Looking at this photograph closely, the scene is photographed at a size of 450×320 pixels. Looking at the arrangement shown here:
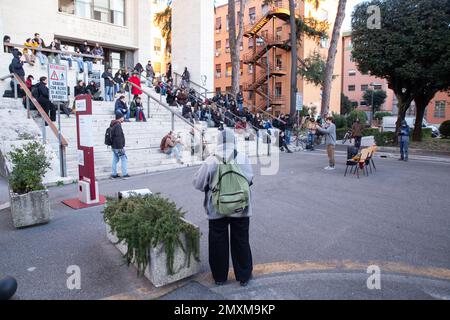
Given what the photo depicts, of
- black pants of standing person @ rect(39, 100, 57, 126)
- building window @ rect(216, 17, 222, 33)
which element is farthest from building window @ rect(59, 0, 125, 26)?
building window @ rect(216, 17, 222, 33)

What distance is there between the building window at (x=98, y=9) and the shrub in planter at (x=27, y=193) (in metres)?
18.3

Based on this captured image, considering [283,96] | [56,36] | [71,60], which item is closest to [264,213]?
[71,60]

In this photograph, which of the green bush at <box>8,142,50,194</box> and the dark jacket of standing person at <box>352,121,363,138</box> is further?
the dark jacket of standing person at <box>352,121,363,138</box>

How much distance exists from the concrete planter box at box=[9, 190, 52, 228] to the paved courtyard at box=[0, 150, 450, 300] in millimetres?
192

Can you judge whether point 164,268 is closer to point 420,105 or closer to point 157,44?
point 420,105

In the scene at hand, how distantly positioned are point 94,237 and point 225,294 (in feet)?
8.73

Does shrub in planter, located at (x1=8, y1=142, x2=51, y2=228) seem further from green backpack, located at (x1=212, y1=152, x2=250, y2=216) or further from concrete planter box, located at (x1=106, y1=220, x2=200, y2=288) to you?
green backpack, located at (x1=212, y1=152, x2=250, y2=216)

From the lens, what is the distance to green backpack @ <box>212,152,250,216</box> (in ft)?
12.4

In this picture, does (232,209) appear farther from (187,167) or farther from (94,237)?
(187,167)

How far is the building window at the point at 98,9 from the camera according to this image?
2164 cm

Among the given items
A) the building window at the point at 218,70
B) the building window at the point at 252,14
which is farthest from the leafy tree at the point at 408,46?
the building window at the point at 218,70

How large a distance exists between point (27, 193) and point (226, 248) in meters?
3.92

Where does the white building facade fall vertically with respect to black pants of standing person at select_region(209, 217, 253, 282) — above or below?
above

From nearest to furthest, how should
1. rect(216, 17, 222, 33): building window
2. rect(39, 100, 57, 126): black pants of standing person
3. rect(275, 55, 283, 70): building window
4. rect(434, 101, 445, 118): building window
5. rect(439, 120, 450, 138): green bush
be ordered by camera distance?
rect(39, 100, 57, 126): black pants of standing person → rect(439, 120, 450, 138): green bush → rect(275, 55, 283, 70): building window → rect(434, 101, 445, 118): building window → rect(216, 17, 222, 33): building window
